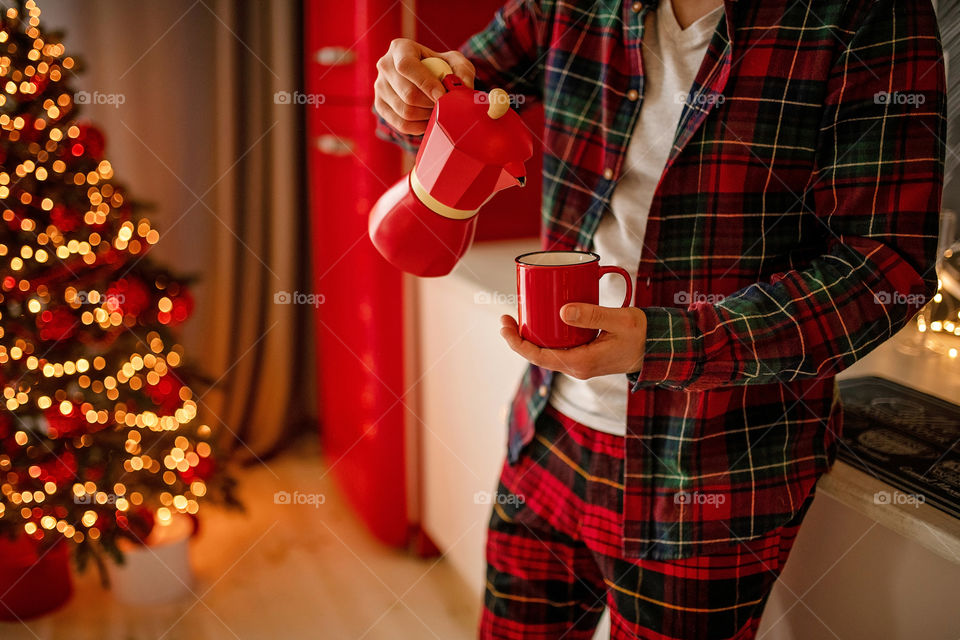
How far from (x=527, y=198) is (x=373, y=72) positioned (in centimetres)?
47

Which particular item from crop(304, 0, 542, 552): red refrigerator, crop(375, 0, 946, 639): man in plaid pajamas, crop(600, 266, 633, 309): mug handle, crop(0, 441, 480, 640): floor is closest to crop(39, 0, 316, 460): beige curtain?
crop(304, 0, 542, 552): red refrigerator

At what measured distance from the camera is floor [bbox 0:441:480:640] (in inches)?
66.2

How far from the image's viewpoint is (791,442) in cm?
82

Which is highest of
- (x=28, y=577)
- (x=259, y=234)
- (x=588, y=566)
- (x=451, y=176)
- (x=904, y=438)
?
(x=451, y=176)

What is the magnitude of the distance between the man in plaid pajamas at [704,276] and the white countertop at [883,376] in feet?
0.19

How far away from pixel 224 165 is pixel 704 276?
1807mm

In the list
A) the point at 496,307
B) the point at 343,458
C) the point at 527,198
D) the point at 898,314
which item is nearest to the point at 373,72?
the point at 527,198

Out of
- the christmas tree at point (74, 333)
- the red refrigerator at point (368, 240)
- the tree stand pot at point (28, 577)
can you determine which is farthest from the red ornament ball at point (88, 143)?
the tree stand pot at point (28, 577)

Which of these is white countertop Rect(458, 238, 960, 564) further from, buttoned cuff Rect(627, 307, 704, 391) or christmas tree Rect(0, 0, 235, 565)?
christmas tree Rect(0, 0, 235, 565)

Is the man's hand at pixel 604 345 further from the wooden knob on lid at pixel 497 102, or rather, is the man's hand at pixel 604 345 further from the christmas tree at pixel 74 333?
the christmas tree at pixel 74 333

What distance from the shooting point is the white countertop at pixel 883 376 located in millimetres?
793

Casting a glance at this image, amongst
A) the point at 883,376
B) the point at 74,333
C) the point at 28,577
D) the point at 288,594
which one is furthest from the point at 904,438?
the point at 28,577

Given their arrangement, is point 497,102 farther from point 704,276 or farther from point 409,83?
point 704,276

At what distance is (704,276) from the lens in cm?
79
